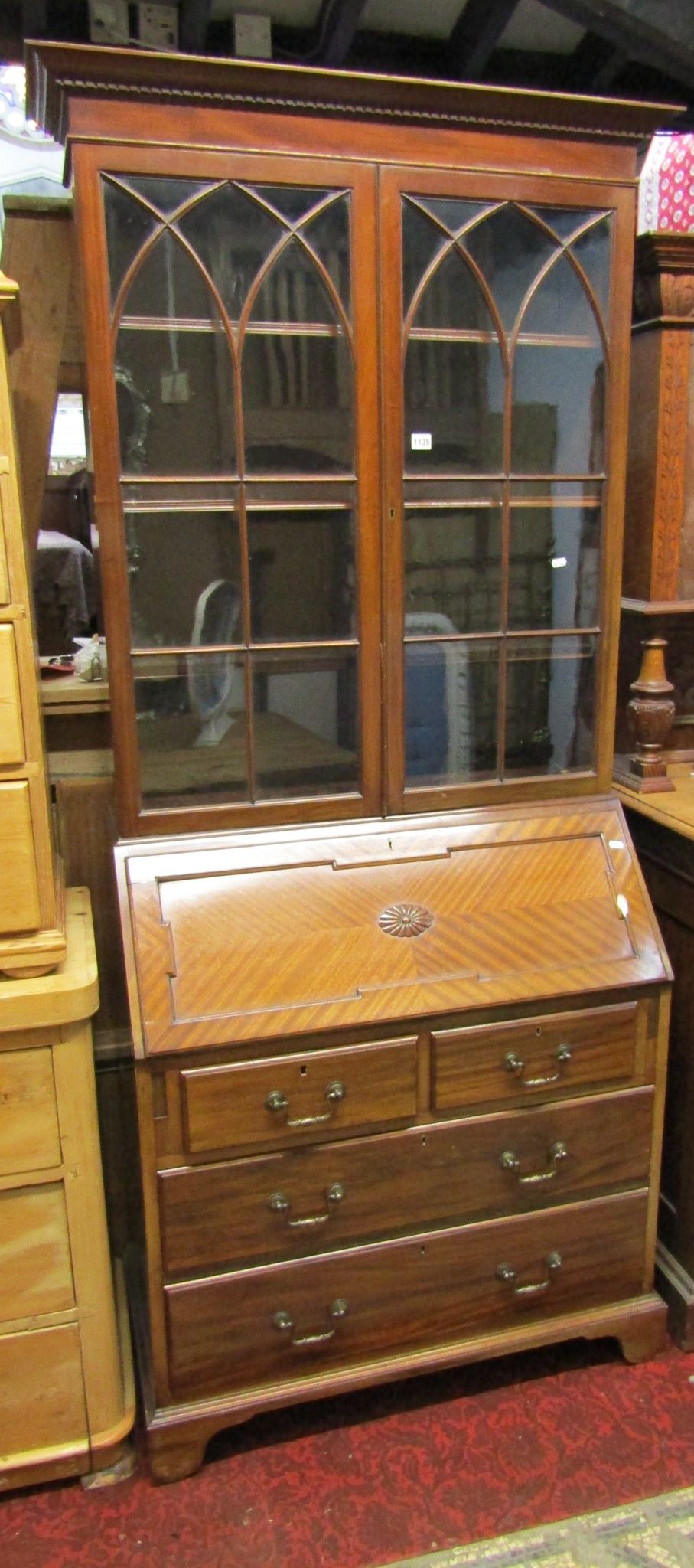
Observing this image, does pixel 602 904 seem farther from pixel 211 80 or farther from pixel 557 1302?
pixel 211 80

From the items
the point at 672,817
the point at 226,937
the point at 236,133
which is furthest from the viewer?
the point at 672,817

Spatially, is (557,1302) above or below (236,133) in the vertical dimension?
below

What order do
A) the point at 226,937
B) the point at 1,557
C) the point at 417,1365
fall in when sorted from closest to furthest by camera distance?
the point at 1,557, the point at 226,937, the point at 417,1365

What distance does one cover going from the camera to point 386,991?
1.57 m

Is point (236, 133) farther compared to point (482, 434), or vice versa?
point (482, 434)

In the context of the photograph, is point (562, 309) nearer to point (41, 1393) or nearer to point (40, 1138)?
point (40, 1138)

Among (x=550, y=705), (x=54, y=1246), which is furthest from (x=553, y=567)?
(x=54, y=1246)

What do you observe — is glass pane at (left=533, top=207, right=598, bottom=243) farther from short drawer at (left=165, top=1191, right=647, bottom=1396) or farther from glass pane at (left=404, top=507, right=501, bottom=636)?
short drawer at (left=165, top=1191, right=647, bottom=1396)

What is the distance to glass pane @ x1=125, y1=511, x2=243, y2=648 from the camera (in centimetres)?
155

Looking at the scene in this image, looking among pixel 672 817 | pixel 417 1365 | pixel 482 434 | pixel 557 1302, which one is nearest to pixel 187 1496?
pixel 417 1365

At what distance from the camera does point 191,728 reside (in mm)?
1638

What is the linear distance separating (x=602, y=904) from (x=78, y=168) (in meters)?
1.39

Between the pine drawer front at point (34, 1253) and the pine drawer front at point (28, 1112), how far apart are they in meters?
0.05

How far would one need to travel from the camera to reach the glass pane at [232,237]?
58.3 inches
